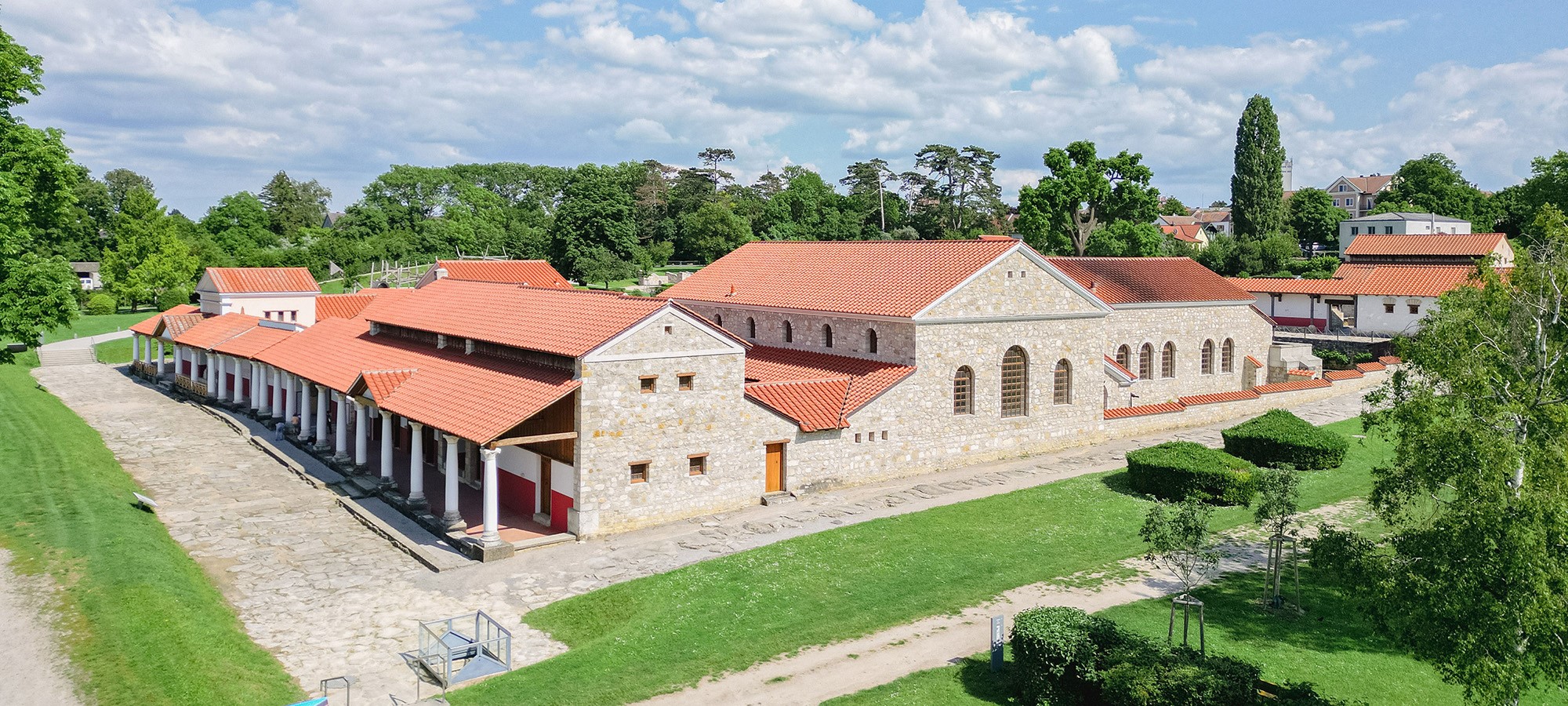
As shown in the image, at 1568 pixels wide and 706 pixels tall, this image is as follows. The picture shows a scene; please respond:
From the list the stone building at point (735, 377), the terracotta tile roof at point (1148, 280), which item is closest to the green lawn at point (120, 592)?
the stone building at point (735, 377)

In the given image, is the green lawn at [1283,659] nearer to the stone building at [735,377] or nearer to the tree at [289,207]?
the stone building at [735,377]

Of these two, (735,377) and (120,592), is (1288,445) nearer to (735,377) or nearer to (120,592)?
(735,377)

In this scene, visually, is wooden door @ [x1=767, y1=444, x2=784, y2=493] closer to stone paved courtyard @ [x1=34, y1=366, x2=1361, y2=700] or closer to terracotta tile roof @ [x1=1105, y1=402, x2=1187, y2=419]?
stone paved courtyard @ [x1=34, y1=366, x2=1361, y2=700]

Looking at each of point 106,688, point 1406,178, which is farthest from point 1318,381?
point 1406,178

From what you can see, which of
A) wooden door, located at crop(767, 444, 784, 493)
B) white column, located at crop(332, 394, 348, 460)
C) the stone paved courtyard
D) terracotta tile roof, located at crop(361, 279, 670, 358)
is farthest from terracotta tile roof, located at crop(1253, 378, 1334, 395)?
white column, located at crop(332, 394, 348, 460)

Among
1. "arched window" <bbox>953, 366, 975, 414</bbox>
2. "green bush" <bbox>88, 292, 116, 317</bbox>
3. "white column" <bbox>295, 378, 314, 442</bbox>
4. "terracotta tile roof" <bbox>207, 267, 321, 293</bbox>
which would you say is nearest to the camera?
"arched window" <bbox>953, 366, 975, 414</bbox>

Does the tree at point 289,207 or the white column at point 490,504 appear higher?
the tree at point 289,207
